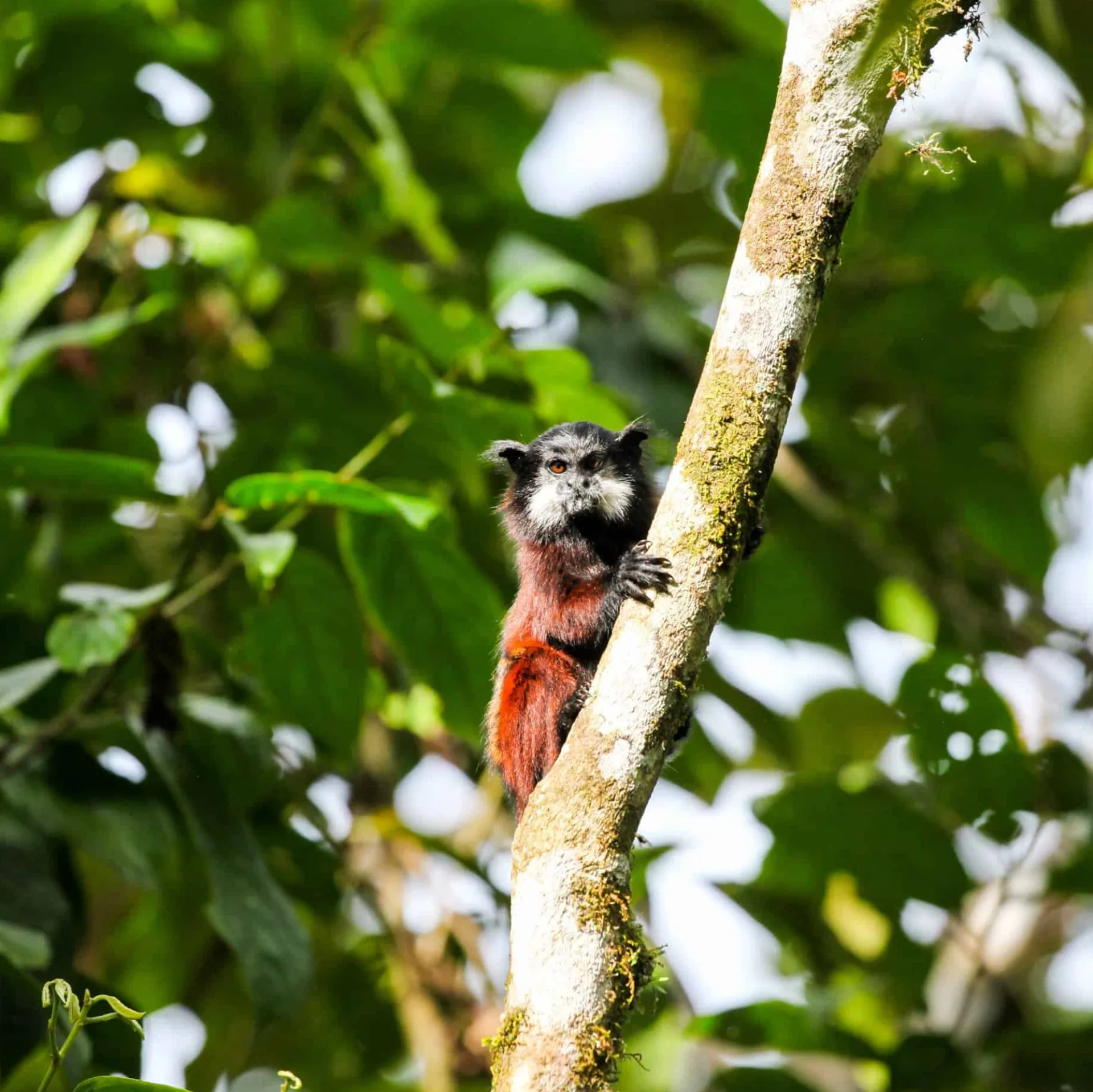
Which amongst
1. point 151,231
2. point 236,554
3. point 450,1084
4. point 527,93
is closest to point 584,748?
point 236,554

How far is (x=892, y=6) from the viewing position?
1.11 meters

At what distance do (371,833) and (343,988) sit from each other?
2.06ft

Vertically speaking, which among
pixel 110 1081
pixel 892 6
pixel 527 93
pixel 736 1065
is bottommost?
pixel 110 1081

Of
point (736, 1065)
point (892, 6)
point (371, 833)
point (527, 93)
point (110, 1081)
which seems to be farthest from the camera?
point (527, 93)

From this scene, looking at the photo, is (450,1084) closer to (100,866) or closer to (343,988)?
(343,988)

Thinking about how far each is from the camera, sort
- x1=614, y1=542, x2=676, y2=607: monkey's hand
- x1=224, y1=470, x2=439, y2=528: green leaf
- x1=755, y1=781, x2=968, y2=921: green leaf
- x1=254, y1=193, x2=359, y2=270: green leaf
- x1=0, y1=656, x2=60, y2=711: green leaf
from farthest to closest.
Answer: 1. x1=254, y1=193, x2=359, y2=270: green leaf
2. x1=755, y1=781, x2=968, y2=921: green leaf
3. x1=0, y1=656, x2=60, y2=711: green leaf
4. x1=224, y1=470, x2=439, y2=528: green leaf
5. x1=614, y1=542, x2=676, y2=607: monkey's hand

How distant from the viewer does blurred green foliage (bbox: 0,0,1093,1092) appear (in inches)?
145

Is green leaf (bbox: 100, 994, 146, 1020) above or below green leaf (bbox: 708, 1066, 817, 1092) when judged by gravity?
below

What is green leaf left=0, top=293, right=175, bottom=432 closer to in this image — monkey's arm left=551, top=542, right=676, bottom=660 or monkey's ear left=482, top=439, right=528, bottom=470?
monkey's ear left=482, top=439, right=528, bottom=470

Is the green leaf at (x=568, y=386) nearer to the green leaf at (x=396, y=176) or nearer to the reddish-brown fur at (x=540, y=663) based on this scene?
the reddish-brown fur at (x=540, y=663)

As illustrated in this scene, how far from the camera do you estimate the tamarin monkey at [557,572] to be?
149 inches

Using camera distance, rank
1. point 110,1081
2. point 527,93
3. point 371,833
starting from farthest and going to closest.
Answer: point 527,93 → point 371,833 → point 110,1081

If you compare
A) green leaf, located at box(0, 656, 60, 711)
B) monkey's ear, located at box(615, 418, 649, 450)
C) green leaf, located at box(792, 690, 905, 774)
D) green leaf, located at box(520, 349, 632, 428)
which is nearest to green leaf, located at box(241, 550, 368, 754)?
green leaf, located at box(0, 656, 60, 711)

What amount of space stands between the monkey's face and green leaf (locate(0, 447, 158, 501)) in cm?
142
